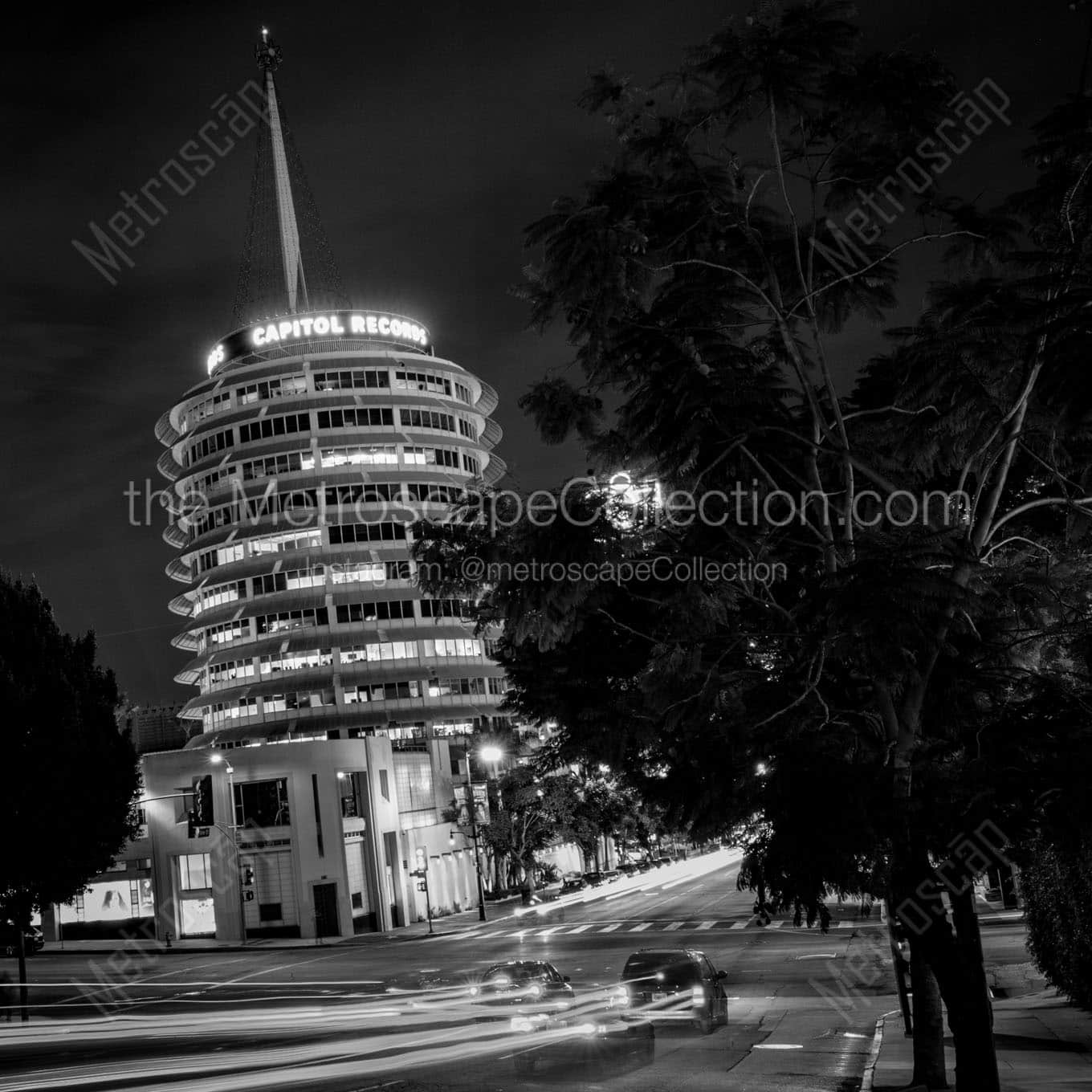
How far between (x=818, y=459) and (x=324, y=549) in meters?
65.8

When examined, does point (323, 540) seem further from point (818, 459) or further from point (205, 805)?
point (818, 459)

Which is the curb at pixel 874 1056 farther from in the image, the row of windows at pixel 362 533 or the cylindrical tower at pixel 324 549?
the row of windows at pixel 362 533

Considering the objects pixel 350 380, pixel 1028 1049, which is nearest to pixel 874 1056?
pixel 1028 1049

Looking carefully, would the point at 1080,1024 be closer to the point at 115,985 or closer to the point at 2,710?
the point at 2,710

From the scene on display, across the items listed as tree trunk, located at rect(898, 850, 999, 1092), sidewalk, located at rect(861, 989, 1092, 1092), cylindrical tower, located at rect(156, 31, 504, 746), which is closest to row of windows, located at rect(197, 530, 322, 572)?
cylindrical tower, located at rect(156, 31, 504, 746)

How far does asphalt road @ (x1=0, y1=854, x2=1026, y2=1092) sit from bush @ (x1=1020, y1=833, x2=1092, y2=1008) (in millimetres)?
3874

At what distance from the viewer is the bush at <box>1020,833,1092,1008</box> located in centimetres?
1873

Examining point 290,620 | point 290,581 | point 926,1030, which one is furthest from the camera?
point 290,581

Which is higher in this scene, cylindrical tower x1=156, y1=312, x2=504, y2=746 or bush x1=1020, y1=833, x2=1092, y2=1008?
cylindrical tower x1=156, y1=312, x2=504, y2=746

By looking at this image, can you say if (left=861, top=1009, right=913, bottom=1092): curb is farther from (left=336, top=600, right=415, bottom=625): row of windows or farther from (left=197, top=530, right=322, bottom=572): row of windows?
(left=197, top=530, right=322, bottom=572): row of windows

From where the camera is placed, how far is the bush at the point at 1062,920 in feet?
61.5

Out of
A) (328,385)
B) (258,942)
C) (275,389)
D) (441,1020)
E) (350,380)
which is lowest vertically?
(258,942)

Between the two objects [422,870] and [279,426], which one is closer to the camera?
[422,870]

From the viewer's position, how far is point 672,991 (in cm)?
2033
